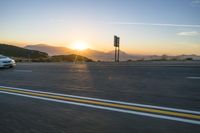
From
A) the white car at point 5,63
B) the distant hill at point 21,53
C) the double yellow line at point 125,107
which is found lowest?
the double yellow line at point 125,107

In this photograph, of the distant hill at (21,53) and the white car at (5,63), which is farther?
the distant hill at (21,53)

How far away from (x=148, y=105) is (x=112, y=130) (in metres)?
2.20

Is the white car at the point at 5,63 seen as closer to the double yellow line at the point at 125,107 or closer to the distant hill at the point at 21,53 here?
the double yellow line at the point at 125,107

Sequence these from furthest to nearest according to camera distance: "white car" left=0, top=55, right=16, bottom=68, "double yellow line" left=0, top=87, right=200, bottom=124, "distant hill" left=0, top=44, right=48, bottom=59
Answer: "distant hill" left=0, top=44, right=48, bottom=59
"white car" left=0, top=55, right=16, bottom=68
"double yellow line" left=0, top=87, right=200, bottom=124

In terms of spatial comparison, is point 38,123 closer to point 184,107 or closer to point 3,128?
point 3,128

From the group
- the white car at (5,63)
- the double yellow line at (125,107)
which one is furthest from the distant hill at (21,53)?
the double yellow line at (125,107)

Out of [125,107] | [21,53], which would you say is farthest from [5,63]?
[21,53]

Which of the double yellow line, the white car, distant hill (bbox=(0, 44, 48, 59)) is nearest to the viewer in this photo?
the double yellow line

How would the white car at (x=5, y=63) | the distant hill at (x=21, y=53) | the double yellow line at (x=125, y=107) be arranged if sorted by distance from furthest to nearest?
1. the distant hill at (x=21, y=53)
2. the white car at (x=5, y=63)
3. the double yellow line at (x=125, y=107)

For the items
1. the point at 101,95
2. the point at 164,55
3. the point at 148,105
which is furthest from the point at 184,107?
the point at 164,55

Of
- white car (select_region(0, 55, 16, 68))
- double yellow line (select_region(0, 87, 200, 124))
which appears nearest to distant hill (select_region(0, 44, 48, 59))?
white car (select_region(0, 55, 16, 68))

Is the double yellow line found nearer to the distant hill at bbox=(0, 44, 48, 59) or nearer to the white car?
the white car

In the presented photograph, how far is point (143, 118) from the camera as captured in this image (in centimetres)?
Result: 568

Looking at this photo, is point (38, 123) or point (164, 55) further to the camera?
point (164, 55)
